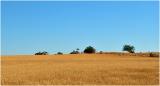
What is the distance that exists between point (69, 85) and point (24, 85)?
7.24ft

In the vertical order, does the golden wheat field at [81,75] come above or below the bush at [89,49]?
below

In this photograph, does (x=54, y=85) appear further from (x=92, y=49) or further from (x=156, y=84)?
(x=92, y=49)

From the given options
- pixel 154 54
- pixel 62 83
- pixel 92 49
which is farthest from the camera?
pixel 92 49

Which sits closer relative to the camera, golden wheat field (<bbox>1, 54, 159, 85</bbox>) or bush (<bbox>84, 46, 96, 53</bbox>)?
golden wheat field (<bbox>1, 54, 159, 85</bbox>)

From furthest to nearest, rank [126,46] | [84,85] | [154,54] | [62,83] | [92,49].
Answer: [126,46], [92,49], [154,54], [62,83], [84,85]

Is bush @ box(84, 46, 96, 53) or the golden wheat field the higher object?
bush @ box(84, 46, 96, 53)

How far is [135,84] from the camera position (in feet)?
64.3

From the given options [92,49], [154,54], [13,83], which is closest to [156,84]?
[13,83]

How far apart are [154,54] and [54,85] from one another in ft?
224

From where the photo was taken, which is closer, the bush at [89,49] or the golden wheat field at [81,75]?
the golden wheat field at [81,75]

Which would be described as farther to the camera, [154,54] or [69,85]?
[154,54]

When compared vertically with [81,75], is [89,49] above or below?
above

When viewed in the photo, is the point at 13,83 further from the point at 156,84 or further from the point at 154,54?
the point at 154,54

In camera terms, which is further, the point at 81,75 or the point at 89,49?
the point at 89,49
